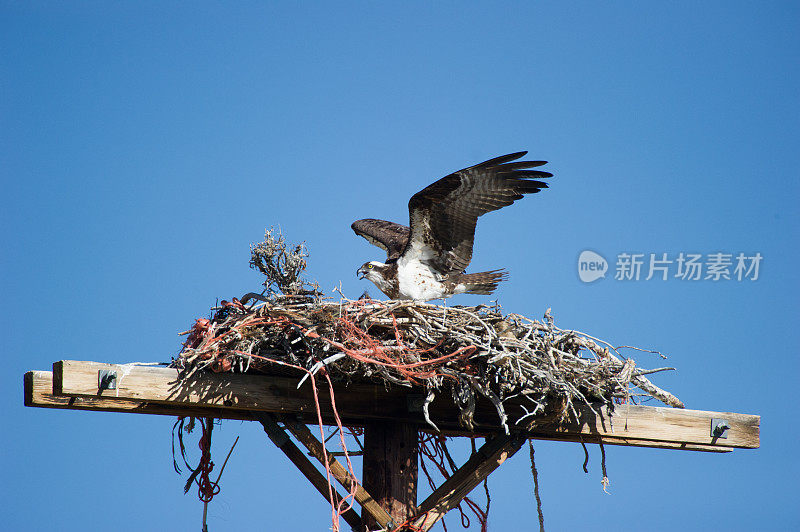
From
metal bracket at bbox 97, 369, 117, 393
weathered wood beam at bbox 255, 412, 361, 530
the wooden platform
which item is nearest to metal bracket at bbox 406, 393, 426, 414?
the wooden platform

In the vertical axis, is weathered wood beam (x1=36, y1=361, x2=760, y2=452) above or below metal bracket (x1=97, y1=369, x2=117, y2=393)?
below

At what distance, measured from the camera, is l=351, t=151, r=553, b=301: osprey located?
5859mm

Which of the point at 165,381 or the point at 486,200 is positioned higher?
the point at 486,200

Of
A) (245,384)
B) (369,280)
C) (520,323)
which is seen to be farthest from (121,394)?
(369,280)

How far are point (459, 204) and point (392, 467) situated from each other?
206 cm

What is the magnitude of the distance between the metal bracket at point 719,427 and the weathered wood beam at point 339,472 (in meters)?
2.05

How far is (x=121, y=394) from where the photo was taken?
3.88 metres

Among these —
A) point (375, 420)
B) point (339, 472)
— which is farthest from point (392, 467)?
point (339, 472)

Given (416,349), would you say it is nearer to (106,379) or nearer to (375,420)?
(375,420)

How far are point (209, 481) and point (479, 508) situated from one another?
1.81 m

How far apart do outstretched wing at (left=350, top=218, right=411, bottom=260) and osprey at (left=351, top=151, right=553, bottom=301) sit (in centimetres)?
57

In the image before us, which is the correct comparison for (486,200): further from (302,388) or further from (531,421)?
(302,388)

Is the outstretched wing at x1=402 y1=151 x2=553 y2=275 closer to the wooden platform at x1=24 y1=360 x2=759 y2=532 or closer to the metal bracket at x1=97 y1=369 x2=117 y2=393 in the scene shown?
the wooden platform at x1=24 y1=360 x2=759 y2=532

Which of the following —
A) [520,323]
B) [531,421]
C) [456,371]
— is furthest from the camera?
[531,421]
